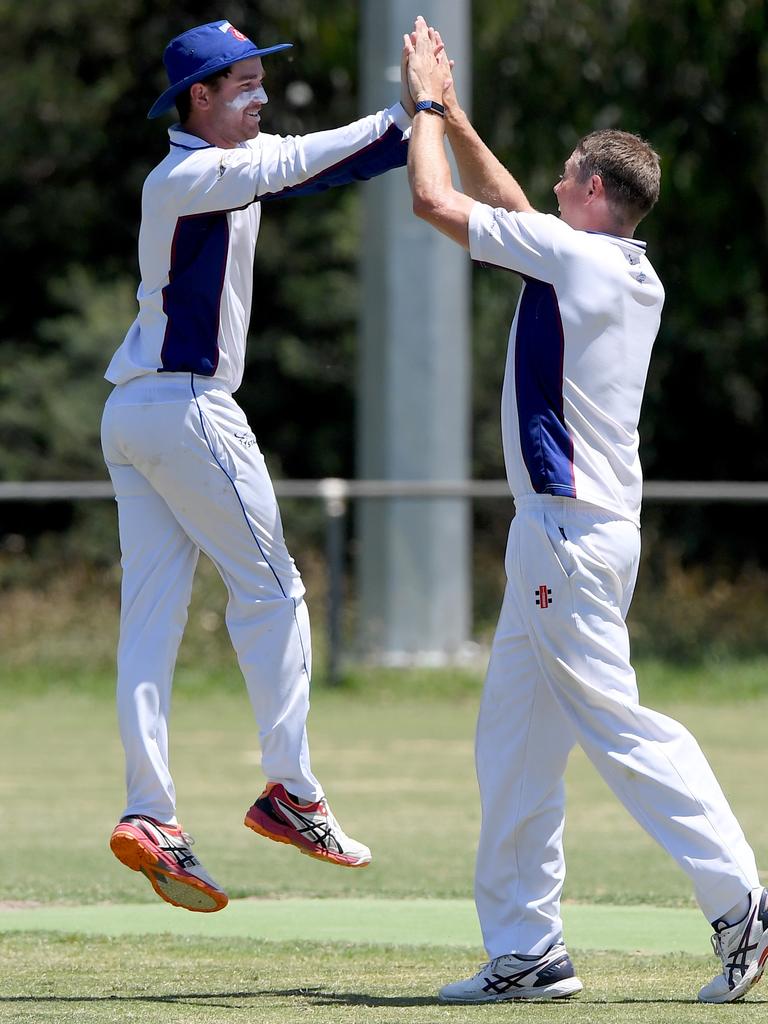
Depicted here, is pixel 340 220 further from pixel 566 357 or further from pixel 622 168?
pixel 566 357

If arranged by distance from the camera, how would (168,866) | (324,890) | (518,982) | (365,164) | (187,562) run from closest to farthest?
1. (518,982)
2. (168,866)
3. (365,164)
4. (187,562)
5. (324,890)

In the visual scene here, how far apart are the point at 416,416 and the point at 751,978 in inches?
450

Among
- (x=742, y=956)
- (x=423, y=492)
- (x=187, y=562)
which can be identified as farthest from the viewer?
(x=423, y=492)

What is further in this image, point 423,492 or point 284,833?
point 423,492

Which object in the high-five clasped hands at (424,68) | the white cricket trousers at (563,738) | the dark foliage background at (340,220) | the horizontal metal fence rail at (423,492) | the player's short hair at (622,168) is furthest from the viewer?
the dark foliage background at (340,220)

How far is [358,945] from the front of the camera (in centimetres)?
649

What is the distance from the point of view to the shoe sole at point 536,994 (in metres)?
5.52

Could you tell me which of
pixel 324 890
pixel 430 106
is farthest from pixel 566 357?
pixel 324 890

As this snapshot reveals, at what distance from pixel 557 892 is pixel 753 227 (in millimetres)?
16147

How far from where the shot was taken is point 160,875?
5.85 metres

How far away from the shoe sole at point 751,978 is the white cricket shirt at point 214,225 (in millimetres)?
2358

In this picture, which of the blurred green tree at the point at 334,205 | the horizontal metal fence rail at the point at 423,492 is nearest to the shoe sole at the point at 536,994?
the horizontal metal fence rail at the point at 423,492

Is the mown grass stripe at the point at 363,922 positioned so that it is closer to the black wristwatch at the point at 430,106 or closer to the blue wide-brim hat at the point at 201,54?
the black wristwatch at the point at 430,106

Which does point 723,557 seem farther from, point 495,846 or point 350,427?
point 495,846
